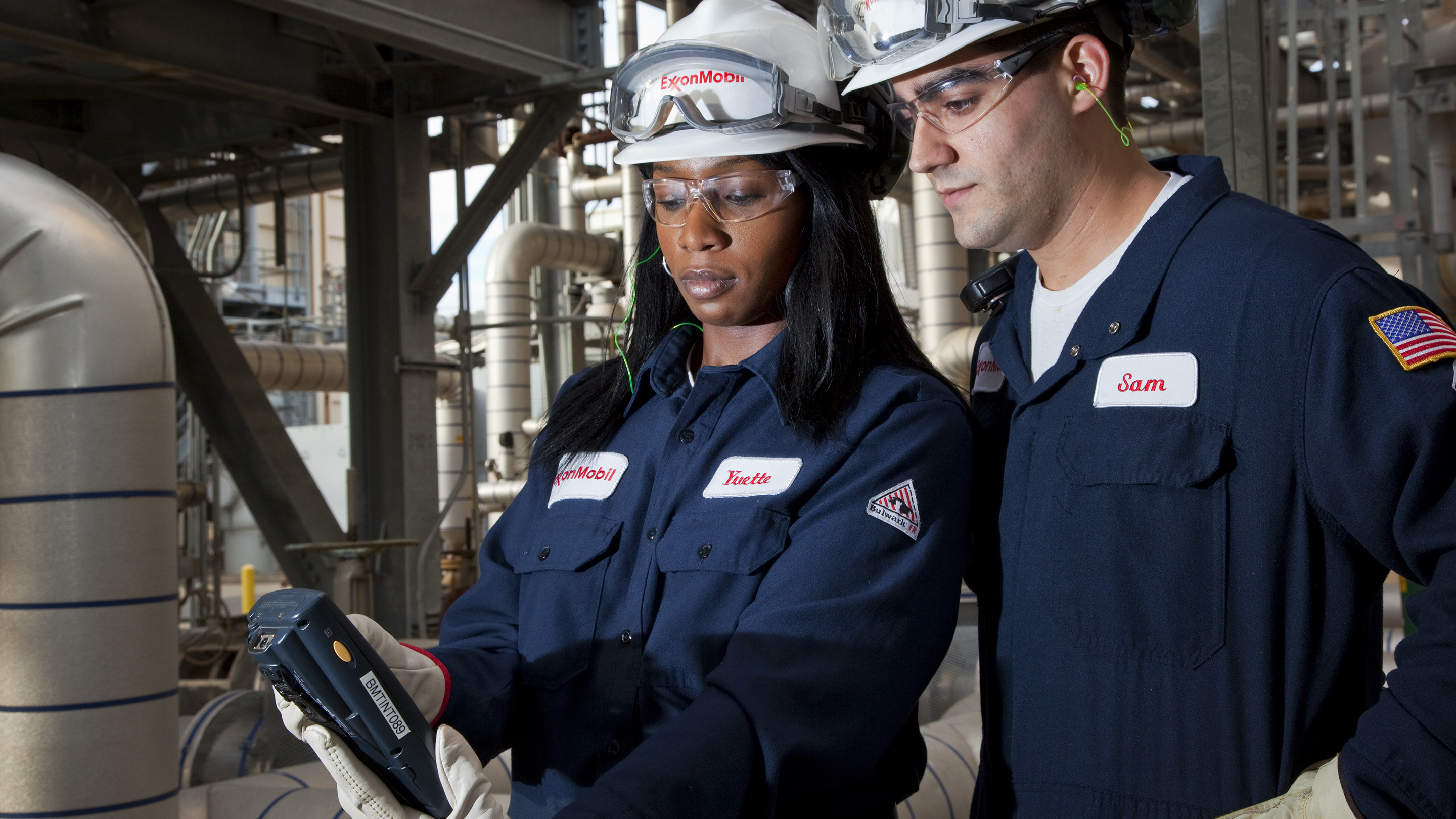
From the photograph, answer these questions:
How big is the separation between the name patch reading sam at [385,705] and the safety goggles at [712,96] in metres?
0.84

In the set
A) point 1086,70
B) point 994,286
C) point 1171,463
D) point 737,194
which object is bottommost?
point 1171,463

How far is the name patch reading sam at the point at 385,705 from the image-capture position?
1241mm

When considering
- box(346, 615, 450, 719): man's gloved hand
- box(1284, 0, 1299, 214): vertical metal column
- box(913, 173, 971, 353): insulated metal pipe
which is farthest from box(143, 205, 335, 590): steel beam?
box(346, 615, 450, 719): man's gloved hand

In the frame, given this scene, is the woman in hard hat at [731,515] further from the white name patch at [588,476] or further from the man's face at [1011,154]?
the man's face at [1011,154]

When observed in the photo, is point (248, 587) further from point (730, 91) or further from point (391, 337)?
point (730, 91)

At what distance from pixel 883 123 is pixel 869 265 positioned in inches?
10.2

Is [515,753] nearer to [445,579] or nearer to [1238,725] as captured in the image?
[1238,725]

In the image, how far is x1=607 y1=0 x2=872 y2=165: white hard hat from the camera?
164cm

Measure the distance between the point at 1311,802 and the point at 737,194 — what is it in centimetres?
99

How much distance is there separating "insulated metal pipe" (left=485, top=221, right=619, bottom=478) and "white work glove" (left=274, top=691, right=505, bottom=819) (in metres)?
9.49

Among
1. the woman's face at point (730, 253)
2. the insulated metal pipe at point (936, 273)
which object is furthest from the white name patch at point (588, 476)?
the insulated metal pipe at point (936, 273)

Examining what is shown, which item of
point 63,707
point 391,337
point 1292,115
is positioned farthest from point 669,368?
point 391,337

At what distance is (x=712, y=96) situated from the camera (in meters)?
1.67

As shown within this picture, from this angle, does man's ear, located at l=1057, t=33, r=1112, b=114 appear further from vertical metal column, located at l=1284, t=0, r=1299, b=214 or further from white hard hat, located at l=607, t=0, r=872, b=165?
vertical metal column, located at l=1284, t=0, r=1299, b=214
